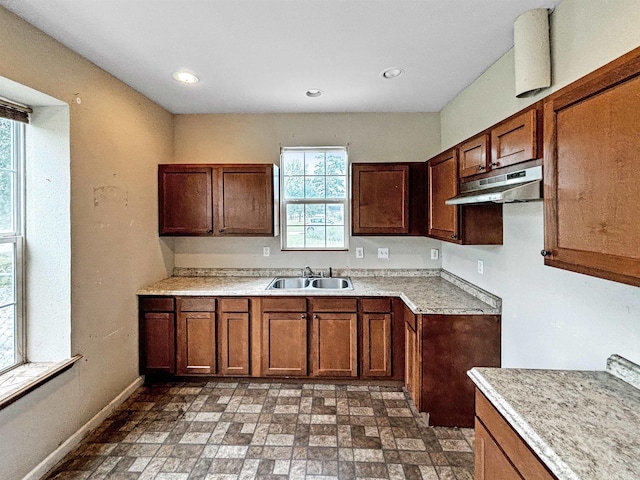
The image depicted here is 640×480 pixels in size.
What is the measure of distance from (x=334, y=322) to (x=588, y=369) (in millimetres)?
1783

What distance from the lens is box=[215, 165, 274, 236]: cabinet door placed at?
3131 millimetres

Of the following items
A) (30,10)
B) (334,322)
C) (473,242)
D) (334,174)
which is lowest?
(334,322)

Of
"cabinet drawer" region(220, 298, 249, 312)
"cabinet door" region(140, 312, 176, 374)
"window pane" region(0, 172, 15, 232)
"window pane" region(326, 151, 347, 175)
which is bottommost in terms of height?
"cabinet door" region(140, 312, 176, 374)

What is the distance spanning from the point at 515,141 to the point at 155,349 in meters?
3.21

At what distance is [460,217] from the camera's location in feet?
7.59

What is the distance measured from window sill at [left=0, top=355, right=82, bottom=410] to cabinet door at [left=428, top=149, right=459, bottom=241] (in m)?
2.78

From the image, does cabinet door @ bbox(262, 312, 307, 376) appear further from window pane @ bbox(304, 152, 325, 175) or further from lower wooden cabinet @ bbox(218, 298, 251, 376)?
window pane @ bbox(304, 152, 325, 175)

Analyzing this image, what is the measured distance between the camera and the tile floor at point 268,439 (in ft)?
6.39

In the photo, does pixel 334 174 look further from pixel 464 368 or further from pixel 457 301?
pixel 464 368

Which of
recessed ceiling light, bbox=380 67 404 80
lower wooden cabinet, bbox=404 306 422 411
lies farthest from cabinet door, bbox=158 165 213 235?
lower wooden cabinet, bbox=404 306 422 411

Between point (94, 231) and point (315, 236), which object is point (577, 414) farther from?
point (94, 231)

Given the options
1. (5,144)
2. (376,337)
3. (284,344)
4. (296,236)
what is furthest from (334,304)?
(5,144)

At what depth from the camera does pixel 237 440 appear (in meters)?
2.22

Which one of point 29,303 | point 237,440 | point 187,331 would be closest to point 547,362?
point 237,440
